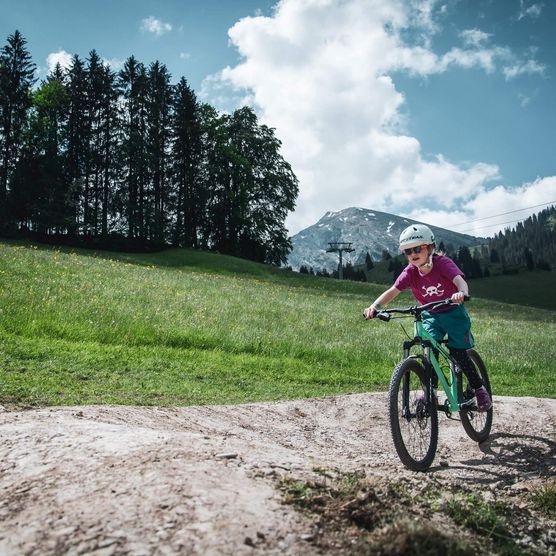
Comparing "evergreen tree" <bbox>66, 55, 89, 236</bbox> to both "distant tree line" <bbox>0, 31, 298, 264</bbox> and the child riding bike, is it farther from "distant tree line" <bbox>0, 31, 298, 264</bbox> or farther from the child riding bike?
the child riding bike

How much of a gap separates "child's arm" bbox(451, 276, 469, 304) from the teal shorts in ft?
1.34

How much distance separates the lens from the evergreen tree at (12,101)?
2283 inches

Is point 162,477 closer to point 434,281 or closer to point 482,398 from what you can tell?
point 434,281

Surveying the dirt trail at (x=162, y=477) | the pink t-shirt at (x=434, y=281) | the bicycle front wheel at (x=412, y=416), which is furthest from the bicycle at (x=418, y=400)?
the pink t-shirt at (x=434, y=281)

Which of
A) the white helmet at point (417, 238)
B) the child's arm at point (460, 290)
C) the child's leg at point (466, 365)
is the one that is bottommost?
the child's leg at point (466, 365)

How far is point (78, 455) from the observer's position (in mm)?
4016

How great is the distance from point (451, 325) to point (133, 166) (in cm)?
6024

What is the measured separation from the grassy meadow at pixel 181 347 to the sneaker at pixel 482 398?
3.71 metres

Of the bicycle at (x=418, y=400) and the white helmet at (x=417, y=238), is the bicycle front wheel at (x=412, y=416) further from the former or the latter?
the white helmet at (x=417, y=238)

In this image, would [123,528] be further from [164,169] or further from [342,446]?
[164,169]

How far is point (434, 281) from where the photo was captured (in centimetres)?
673

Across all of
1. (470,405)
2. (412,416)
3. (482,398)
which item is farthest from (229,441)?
(482,398)

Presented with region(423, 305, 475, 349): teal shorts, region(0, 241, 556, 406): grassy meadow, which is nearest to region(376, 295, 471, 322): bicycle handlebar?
region(423, 305, 475, 349): teal shorts

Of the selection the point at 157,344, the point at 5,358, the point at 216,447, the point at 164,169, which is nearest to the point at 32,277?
the point at 157,344
